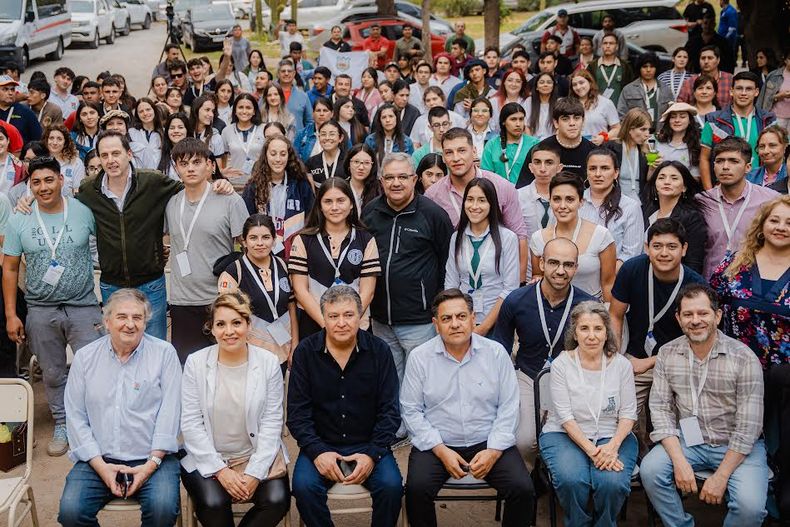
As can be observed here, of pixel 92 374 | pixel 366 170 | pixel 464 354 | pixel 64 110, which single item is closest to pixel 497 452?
pixel 464 354

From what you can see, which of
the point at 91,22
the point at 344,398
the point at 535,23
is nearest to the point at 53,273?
the point at 344,398

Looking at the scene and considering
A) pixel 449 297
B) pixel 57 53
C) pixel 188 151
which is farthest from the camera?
pixel 57 53

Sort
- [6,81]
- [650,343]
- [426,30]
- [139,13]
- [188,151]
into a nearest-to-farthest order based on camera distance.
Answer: [650,343], [188,151], [6,81], [426,30], [139,13]

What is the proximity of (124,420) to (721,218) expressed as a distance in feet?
12.9

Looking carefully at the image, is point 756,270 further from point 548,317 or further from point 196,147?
point 196,147

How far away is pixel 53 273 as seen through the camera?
17.8ft

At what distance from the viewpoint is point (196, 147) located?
5496mm

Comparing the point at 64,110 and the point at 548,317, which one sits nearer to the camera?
the point at 548,317

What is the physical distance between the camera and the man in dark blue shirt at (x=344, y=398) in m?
4.43

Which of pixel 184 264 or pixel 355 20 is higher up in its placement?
pixel 355 20

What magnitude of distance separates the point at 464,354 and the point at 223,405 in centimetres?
131

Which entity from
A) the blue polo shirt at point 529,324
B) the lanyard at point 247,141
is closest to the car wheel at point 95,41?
the lanyard at point 247,141

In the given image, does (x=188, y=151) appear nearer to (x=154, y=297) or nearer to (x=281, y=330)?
(x=154, y=297)

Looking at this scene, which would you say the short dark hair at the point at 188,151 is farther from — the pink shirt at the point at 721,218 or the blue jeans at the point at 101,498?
the pink shirt at the point at 721,218
